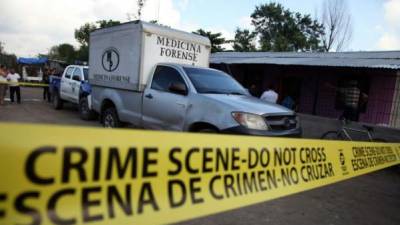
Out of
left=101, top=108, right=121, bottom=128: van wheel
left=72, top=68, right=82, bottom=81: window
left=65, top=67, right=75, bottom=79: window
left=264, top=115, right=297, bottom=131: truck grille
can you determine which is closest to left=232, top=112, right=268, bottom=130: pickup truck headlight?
left=264, top=115, right=297, bottom=131: truck grille

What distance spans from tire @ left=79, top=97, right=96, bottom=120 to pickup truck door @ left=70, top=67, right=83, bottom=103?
0.68 m

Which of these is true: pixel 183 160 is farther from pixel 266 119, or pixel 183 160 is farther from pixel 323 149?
pixel 266 119

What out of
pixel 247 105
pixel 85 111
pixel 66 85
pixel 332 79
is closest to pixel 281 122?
pixel 247 105

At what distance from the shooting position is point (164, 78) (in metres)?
6.71

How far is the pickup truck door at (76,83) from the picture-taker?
11.8 metres

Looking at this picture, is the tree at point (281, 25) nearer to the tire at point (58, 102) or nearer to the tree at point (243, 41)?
the tree at point (243, 41)

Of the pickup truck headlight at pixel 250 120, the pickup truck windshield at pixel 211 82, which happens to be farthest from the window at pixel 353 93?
the pickup truck headlight at pixel 250 120

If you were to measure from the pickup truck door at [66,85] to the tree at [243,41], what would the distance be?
1090 inches

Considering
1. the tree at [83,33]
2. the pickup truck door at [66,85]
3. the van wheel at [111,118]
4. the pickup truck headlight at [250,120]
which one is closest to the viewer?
the pickup truck headlight at [250,120]

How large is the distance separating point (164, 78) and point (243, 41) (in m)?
34.7

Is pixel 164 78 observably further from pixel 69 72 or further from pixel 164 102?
pixel 69 72

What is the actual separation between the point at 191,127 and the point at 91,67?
478 centimetres

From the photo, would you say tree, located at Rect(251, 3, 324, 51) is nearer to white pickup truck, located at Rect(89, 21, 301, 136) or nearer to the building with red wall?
the building with red wall

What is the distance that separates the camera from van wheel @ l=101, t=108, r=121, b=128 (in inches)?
313
